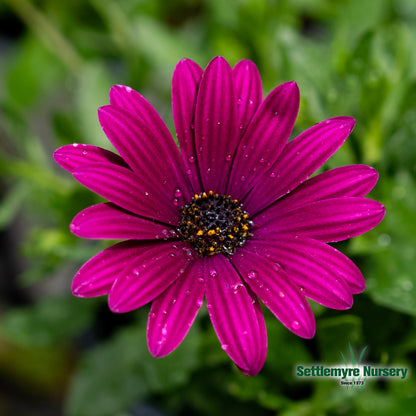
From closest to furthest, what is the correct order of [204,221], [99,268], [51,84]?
[99,268], [204,221], [51,84]

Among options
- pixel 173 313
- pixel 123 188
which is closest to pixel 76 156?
pixel 123 188

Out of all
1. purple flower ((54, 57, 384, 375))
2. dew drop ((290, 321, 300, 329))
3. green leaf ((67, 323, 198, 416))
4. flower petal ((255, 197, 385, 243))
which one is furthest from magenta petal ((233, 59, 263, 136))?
green leaf ((67, 323, 198, 416))

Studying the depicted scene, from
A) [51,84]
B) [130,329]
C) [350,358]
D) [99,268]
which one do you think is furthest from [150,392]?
[51,84]

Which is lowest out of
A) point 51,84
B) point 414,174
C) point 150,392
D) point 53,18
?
point 150,392

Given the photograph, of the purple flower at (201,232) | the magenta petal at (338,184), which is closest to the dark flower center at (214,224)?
the purple flower at (201,232)

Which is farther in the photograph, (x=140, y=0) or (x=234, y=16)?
(x=140, y=0)

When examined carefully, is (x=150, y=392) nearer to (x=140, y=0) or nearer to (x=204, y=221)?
(x=204, y=221)

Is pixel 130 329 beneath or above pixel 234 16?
beneath
